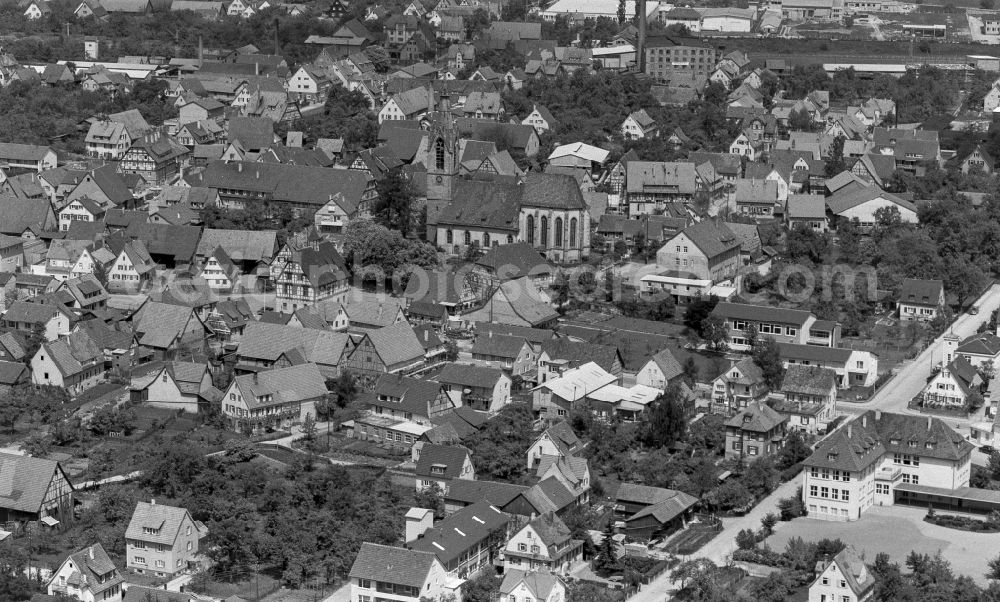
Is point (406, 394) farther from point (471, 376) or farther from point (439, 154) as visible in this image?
point (439, 154)

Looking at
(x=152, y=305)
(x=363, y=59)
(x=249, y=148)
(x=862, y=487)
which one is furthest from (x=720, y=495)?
(x=363, y=59)

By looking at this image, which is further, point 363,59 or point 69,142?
point 363,59

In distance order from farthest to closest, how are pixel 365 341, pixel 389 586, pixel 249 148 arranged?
pixel 249 148, pixel 365 341, pixel 389 586

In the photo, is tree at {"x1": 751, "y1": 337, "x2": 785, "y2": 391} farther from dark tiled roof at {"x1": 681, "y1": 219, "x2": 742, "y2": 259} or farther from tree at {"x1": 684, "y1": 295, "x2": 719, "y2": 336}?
dark tiled roof at {"x1": 681, "y1": 219, "x2": 742, "y2": 259}

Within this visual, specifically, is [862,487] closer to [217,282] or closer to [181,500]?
[181,500]

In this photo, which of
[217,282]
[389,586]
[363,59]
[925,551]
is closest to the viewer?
[389,586]
